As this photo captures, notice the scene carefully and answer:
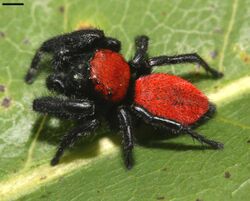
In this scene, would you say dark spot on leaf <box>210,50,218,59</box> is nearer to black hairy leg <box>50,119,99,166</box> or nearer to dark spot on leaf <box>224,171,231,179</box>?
black hairy leg <box>50,119,99,166</box>

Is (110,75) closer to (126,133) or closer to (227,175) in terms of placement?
(126,133)

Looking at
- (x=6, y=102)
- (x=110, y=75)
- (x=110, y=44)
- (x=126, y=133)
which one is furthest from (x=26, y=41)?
(x=126, y=133)

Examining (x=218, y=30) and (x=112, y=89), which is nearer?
(x=112, y=89)

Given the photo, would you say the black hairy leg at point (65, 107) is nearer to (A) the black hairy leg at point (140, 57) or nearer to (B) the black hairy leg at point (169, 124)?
(B) the black hairy leg at point (169, 124)

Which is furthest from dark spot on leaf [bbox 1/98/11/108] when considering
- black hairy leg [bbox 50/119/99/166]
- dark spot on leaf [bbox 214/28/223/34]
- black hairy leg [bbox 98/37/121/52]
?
dark spot on leaf [bbox 214/28/223/34]

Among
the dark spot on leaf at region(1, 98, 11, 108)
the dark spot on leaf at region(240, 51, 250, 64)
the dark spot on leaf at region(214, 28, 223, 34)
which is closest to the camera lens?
the dark spot on leaf at region(1, 98, 11, 108)

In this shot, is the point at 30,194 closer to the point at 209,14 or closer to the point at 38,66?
the point at 38,66
